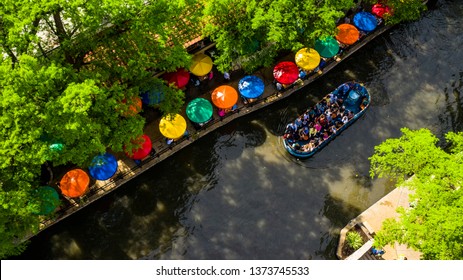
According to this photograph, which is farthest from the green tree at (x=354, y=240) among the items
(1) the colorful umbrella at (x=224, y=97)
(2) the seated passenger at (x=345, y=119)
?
(1) the colorful umbrella at (x=224, y=97)

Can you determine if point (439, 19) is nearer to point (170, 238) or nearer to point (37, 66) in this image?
point (170, 238)

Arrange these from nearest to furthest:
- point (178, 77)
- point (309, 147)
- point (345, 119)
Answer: point (178, 77), point (309, 147), point (345, 119)

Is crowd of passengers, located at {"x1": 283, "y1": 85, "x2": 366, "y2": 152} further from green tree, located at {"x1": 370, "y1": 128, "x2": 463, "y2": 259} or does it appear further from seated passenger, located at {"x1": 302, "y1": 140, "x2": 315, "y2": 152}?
green tree, located at {"x1": 370, "y1": 128, "x2": 463, "y2": 259}

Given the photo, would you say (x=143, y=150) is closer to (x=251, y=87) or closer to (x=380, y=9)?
(x=251, y=87)

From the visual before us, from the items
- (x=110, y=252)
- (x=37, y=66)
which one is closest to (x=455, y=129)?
(x=110, y=252)

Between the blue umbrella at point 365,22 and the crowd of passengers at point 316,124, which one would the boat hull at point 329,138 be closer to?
the crowd of passengers at point 316,124

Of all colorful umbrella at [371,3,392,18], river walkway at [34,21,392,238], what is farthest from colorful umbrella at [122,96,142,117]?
colorful umbrella at [371,3,392,18]

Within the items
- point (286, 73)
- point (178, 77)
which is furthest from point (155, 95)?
point (286, 73)
